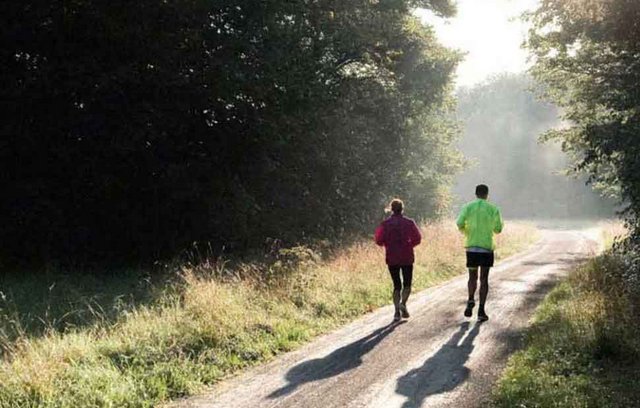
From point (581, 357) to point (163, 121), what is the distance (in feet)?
40.2

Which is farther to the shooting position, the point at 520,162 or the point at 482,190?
the point at 520,162

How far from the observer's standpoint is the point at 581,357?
694 centimetres

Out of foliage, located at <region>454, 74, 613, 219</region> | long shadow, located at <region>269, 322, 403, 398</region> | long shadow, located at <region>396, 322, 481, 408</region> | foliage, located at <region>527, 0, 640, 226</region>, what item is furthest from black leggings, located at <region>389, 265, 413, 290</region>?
foliage, located at <region>454, 74, 613, 219</region>

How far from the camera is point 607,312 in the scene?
8.62 m

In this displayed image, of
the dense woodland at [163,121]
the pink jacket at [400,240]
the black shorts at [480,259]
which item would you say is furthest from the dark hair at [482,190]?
the dense woodland at [163,121]

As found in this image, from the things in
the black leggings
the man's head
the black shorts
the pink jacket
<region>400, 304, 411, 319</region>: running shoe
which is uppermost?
the man's head

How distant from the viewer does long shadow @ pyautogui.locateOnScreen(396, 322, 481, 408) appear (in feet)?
20.8

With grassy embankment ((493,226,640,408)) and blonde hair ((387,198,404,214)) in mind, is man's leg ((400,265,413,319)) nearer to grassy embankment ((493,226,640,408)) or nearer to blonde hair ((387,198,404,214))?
blonde hair ((387,198,404,214))

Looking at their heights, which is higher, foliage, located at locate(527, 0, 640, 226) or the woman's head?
foliage, located at locate(527, 0, 640, 226)

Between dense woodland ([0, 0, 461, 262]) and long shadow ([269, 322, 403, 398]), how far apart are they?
9.12 m

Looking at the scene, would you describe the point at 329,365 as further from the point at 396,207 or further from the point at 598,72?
the point at 598,72

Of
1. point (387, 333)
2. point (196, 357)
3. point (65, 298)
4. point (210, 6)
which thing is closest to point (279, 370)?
point (196, 357)

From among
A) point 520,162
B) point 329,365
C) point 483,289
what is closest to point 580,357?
point 329,365

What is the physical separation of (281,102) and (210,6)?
3384mm
